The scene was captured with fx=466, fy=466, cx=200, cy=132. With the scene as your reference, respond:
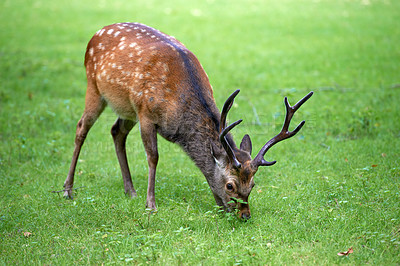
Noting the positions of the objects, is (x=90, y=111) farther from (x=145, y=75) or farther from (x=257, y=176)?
(x=257, y=176)

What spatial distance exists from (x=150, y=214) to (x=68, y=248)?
3.34 ft

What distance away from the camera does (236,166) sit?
5.15m

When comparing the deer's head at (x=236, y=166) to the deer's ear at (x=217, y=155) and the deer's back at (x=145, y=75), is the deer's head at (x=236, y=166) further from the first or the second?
the deer's back at (x=145, y=75)

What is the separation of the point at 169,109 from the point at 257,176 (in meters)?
1.80

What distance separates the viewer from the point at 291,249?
4531 mm

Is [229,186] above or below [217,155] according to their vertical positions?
below

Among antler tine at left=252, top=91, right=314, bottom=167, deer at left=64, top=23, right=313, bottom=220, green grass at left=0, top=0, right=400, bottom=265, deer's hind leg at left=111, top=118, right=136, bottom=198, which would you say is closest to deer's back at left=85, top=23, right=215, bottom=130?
deer at left=64, top=23, right=313, bottom=220

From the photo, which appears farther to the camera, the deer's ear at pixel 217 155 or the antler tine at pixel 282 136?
the deer's ear at pixel 217 155

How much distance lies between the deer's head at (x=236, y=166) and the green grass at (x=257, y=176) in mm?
231

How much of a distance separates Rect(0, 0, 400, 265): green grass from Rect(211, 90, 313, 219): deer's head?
0.76 ft

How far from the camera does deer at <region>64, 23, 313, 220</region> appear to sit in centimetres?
525

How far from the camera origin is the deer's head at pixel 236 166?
203 inches

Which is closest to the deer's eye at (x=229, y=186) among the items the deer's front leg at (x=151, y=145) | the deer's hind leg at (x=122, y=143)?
the deer's front leg at (x=151, y=145)

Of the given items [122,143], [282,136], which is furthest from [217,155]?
[122,143]
